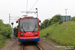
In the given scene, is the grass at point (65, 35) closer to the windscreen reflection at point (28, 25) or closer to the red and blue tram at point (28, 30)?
the red and blue tram at point (28, 30)

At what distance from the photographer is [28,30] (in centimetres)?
1358

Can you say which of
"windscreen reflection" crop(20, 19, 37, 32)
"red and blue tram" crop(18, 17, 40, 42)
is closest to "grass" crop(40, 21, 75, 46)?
"red and blue tram" crop(18, 17, 40, 42)

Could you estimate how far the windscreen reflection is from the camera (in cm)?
1365

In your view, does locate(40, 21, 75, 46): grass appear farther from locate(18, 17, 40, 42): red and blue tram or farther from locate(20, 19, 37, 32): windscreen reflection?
locate(20, 19, 37, 32): windscreen reflection

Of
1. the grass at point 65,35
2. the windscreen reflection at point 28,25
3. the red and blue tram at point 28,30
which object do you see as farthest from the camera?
the windscreen reflection at point 28,25

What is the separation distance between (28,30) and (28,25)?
57 centimetres

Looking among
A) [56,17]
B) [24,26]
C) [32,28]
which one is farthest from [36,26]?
[56,17]

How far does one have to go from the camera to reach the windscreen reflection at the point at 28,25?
13648 millimetres

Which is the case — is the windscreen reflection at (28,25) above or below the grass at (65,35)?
above

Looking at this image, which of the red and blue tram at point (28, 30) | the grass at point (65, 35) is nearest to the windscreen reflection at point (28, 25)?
the red and blue tram at point (28, 30)

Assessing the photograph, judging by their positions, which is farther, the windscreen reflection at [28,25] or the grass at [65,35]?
the windscreen reflection at [28,25]

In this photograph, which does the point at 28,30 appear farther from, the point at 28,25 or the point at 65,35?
the point at 65,35

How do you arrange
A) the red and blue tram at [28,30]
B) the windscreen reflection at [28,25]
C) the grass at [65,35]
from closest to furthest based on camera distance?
the grass at [65,35], the red and blue tram at [28,30], the windscreen reflection at [28,25]

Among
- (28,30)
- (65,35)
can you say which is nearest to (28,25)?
(28,30)
